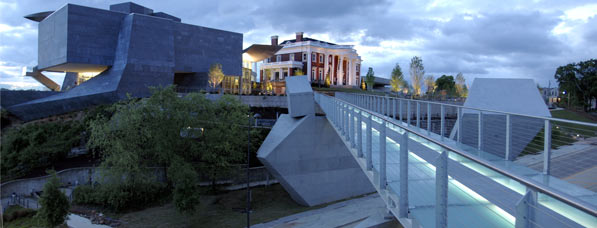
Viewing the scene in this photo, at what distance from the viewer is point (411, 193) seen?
5.31m

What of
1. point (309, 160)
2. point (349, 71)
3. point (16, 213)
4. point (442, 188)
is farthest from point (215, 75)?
point (442, 188)

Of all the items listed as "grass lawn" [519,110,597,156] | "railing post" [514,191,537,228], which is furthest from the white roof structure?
"railing post" [514,191,537,228]

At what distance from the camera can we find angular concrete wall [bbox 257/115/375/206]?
19.6 metres

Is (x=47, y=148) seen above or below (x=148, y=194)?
above

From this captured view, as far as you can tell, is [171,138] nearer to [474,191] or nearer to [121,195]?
[121,195]

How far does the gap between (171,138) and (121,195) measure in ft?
14.3

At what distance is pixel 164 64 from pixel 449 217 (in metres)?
42.0

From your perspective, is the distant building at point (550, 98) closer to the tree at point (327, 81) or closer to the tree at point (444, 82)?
the tree at point (444, 82)

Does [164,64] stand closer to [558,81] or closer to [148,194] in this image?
[148,194]

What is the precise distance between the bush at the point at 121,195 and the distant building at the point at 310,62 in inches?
1422

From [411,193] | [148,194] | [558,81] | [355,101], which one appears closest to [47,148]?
[148,194]

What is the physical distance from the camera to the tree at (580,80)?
4538 cm

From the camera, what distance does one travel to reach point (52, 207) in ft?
55.3

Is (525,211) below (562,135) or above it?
above
